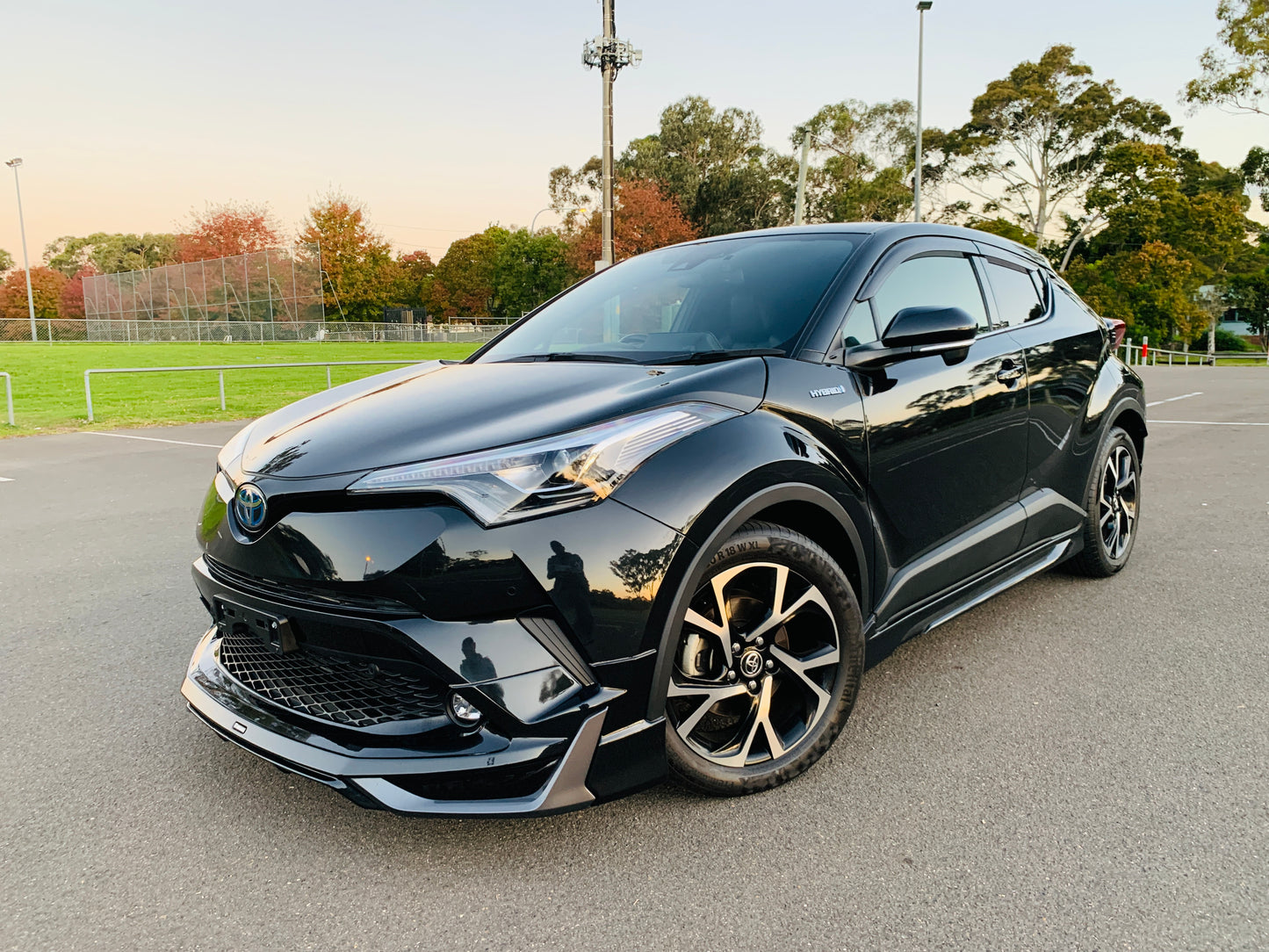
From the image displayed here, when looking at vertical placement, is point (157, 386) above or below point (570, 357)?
below

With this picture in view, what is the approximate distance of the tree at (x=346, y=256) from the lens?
5766 cm

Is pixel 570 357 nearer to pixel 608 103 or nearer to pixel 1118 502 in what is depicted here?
pixel 1118 502

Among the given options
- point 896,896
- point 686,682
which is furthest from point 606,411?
point 896,896

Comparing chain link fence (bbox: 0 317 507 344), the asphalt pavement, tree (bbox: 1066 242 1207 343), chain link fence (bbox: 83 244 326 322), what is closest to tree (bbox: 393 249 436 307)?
chain link fence (bbox: 0 317 507 344)

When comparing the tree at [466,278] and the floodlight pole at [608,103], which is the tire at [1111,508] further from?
the tree at [466,278]

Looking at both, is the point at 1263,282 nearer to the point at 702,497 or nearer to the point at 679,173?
the point at 679,173

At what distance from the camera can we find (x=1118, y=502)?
15.0 feet

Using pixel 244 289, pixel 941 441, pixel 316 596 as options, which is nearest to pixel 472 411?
pixel 316 596

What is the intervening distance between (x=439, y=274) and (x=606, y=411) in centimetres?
9156

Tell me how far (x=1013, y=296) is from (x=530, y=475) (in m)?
2.67

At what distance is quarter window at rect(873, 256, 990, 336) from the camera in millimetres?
3129

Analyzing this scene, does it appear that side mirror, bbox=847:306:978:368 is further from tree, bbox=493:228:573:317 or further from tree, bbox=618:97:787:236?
tree, bbox=493:228:573:317

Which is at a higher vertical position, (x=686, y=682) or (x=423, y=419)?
(x=423, y=419)

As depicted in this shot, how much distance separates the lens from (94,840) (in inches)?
92.0
